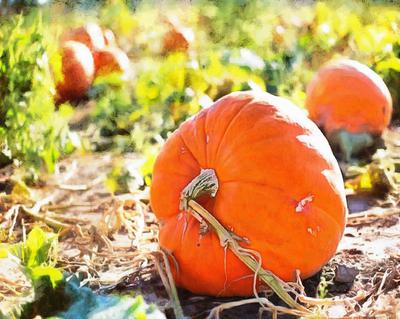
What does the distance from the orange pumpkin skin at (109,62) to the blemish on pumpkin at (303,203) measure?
4191 millimetres

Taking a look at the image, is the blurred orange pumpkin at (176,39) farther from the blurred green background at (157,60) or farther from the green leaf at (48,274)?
the green leaf at (48,274)

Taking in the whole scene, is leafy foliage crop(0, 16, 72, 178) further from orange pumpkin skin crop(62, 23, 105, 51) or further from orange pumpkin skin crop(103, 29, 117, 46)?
orange pumpkin skin crop(103, 29, 117, 46)

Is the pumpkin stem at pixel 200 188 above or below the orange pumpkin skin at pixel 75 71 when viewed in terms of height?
above

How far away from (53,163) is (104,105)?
1.09 metres

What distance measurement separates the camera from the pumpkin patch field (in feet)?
8.60

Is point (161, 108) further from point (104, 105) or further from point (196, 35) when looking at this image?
point (196, 35)

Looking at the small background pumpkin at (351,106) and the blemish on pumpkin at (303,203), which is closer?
the blemish on pumpkin at (303,203)

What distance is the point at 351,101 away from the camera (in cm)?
461

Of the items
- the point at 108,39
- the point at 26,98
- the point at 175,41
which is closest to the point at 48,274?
the point at 26,98

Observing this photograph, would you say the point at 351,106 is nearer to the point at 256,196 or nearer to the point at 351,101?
the point at 351,101

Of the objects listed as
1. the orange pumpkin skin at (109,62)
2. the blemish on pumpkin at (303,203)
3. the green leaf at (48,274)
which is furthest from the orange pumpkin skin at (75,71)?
the green leaf at (48,274)

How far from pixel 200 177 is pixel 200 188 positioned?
4cm

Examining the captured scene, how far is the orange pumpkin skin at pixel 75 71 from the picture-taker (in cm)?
639

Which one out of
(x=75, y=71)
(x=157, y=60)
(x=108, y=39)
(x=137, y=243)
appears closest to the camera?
(x=137, y=243)
